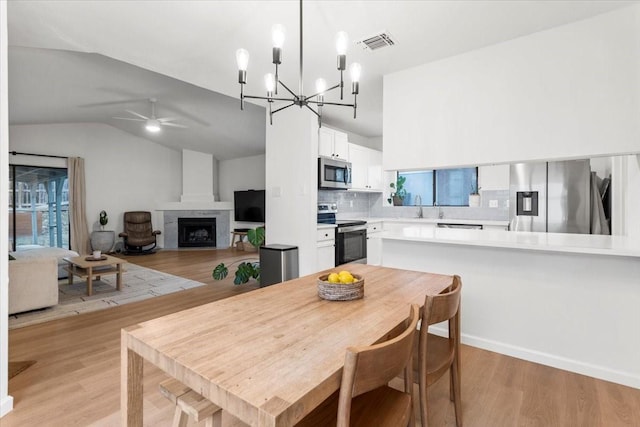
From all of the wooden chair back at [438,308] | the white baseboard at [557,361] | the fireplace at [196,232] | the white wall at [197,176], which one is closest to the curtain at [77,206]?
the fireplace at [196,232]

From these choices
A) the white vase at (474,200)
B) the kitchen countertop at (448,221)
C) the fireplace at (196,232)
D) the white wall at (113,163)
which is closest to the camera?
the kitchen countertop at (448,221)

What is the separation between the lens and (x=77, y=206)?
22.8 ft

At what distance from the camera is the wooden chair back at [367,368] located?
33.2 inches

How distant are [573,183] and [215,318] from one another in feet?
13.9

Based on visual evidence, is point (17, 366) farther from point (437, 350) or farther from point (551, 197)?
point (551, 197)

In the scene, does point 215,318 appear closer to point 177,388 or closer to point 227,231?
point 177,388

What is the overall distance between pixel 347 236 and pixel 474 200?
2.18 m

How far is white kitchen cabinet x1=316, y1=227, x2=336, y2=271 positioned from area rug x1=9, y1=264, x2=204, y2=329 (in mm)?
1952

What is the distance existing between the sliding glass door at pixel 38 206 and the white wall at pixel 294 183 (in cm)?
546

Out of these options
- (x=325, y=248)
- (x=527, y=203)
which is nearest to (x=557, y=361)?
(x=527, y=203)

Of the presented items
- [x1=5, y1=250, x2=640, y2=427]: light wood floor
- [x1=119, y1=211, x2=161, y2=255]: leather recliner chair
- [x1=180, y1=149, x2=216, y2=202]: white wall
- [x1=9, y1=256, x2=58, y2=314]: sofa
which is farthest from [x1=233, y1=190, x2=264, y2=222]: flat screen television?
[x1=5, y1=250, x2=640, y2=427]: light wood floor

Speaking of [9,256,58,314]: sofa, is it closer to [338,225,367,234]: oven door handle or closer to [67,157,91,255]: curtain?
[338,225,367,234]: oven door handle

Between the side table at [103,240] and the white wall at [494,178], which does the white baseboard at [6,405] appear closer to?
the white wall at [494,178]

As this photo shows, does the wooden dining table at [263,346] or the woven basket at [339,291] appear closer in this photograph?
the wooden dining table at [263,346]
